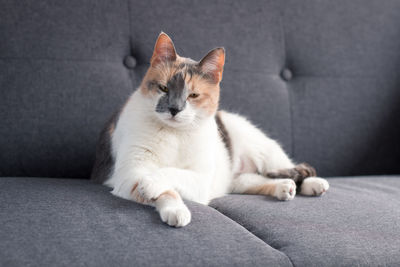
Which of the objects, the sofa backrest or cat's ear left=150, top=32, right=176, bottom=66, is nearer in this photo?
cat's ear left=150, top=32, right=176, bottom=66

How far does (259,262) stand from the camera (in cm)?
94

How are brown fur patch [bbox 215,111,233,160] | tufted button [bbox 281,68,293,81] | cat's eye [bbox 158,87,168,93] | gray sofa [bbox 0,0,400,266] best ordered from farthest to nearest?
tufted button [bbox 281,68,293,81] → brown fur patch [bbox 215,111,233,160] → cat's eye [bbox 158,87,168,93] → gray sofa [bbox 0,0,400,266]

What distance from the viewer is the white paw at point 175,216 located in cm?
103

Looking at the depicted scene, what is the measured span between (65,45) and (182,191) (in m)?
0.94

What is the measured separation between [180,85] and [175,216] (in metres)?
0.54

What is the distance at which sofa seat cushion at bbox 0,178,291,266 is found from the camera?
34.0 inches

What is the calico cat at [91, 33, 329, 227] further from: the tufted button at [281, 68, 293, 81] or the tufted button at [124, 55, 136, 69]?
the tufted button at [281, 68, 293, 81]

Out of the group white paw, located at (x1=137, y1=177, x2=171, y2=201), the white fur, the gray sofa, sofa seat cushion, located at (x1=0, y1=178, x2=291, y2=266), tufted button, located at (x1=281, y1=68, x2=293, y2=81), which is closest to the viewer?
sofa seat cushion, located at (x1=0, y1=178, x2=291, y2=266)

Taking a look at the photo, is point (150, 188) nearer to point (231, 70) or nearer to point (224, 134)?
point (224, 134)

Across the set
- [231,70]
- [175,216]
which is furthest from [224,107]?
[175,216]

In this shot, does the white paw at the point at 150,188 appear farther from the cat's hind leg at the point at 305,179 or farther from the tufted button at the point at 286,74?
the tufted button at the point at 286,74

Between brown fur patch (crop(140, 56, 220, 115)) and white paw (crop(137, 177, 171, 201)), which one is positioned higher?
brown fur patch (crop(140, 56, 220, 115))

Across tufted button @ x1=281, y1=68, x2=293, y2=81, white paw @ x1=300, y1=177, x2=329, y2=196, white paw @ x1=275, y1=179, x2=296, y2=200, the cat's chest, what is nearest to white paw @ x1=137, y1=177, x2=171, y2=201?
the cat's chest

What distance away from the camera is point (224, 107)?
2.05 meters
